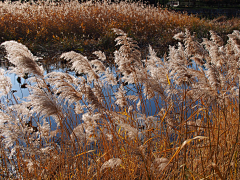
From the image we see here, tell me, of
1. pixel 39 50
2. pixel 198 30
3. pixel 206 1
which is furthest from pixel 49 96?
pixel 206 1

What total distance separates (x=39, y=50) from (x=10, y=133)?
8194 millimetres

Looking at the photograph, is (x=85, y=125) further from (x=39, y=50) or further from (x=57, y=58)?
(x=39, y=50)

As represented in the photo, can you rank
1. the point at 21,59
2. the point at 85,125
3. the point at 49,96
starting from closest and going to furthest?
the point at 49,96
the point at 21,59
the point at 85,125

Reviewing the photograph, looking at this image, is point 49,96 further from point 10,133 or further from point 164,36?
point 164,36

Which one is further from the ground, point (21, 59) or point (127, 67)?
point (21, 59)

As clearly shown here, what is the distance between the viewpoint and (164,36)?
10.9m

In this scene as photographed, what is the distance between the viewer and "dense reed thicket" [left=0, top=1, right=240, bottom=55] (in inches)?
383

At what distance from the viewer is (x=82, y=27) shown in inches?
424

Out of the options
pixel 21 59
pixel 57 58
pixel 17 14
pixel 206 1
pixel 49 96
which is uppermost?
pixel 206 1

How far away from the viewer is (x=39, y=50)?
9.38 metres

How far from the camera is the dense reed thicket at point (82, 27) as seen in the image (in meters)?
9.73

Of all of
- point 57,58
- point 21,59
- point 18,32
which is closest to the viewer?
point 21,59

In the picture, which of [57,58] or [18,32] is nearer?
[57,58]

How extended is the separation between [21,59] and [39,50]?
7.92 metres
